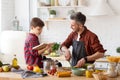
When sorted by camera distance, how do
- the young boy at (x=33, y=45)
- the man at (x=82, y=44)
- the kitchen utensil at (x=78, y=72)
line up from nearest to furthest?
the kitchen utensil at (x=78, y=72) → the man at (x=82, y=44) → the young boy at (x=33, y=45)

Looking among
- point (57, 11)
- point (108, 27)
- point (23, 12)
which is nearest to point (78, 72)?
point (108, 27)

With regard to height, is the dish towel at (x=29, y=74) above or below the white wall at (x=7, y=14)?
below

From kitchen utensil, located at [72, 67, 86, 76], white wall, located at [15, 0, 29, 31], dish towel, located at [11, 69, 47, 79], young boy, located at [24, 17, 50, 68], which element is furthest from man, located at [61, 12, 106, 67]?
white wall, located at [15, 0, 29, 31]

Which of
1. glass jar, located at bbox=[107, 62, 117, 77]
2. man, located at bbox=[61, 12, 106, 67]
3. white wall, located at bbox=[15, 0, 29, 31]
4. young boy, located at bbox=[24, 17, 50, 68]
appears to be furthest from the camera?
white wall, located at bbox=[15, 0, 29, 31]

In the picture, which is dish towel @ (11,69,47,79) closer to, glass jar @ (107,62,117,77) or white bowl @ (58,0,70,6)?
glass jar @ (107,62,117,77)

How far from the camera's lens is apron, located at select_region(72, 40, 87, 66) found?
10.9 feet

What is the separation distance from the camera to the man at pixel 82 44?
3.12 meters

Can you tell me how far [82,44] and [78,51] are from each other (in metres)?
0.12

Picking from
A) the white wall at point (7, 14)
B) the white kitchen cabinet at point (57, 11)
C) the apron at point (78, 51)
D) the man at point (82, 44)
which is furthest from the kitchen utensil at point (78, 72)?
the white wall at point (7, 14)

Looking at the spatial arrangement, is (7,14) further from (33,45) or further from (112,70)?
(112,70)

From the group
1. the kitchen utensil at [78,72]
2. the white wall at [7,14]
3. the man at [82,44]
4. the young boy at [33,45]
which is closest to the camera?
the kitchen utensil at [78,72]

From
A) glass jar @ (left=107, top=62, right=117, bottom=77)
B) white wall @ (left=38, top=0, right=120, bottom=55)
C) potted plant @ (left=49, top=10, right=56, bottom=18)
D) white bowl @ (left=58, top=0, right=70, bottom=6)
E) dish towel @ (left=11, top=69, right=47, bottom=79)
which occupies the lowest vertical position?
dish towel @ (left=11, top=69, right=47, bottom=79)

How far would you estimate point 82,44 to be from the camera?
3305 mm

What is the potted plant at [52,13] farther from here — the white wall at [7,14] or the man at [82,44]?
the man at [82,44]
